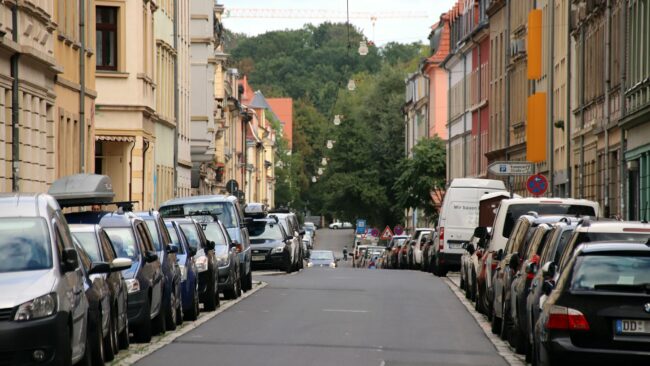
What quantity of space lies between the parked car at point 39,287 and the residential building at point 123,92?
39.2 m

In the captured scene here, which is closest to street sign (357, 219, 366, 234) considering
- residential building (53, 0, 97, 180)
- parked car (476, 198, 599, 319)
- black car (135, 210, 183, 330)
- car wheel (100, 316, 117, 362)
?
residential building (53, 0, 97, 180)

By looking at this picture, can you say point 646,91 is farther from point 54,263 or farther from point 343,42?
point 343,42

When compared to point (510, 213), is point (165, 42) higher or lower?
higher

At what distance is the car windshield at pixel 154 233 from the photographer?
22.7 meters

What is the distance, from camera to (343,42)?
7628 inches

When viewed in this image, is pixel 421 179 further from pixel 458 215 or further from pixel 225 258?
pixel 225 258

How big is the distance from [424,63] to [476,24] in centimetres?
2422

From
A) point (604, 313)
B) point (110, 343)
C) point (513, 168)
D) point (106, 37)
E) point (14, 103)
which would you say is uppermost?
point (106, 37)

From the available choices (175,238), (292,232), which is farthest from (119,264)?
(292,232)

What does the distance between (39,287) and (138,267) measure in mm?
6604

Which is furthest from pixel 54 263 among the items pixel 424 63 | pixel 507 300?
pixel 424 63

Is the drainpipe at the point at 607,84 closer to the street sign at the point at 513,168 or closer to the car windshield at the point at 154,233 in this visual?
the street sign at the point at 513,168

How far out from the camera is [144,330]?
66.8 ft

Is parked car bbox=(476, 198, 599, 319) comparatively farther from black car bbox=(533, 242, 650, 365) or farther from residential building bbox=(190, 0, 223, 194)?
residential building bbox=(190, 0, 223, 194)
